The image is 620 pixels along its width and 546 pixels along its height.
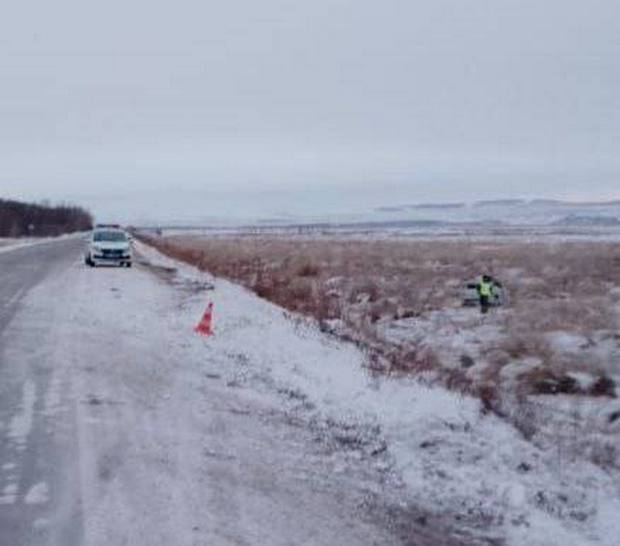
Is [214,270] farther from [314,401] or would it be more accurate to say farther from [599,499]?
[599,499]

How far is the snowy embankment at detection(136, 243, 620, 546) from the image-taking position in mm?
7168

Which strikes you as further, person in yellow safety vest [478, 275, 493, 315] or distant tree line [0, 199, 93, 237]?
distant tree line [0, 199, 93, 237]

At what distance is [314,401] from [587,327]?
1058cm

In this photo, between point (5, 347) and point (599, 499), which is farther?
point (5, 347)

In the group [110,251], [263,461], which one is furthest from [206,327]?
[110,251]

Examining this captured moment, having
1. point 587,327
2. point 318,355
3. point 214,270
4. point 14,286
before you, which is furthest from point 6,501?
point 214,270

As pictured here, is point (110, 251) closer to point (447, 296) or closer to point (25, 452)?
point (447, 296)

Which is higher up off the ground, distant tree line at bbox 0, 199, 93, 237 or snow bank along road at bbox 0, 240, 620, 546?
snow bank along road at bbox 0, 240, 620, 546

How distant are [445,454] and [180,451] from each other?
2.21m

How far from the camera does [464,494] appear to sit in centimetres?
763

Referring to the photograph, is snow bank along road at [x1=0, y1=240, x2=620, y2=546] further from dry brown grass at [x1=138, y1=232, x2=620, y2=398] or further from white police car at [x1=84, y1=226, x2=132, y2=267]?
white police car at [x1=84, y1=226, x2=132, y2=267]

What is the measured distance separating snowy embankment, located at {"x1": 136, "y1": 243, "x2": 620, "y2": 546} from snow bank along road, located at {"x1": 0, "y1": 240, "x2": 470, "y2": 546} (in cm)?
9

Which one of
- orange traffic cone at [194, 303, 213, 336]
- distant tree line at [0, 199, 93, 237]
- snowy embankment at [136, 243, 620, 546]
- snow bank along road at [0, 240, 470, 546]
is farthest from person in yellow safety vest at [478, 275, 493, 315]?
distant tree line at [0, 199, 93, 237]

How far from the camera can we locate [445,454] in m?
8.76
